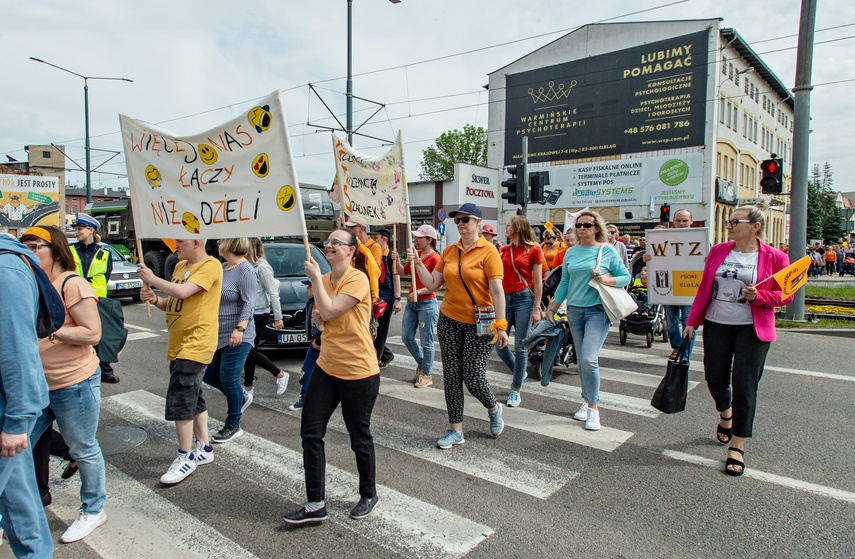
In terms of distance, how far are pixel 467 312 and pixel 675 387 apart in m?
1.66

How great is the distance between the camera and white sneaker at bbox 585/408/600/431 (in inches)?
186

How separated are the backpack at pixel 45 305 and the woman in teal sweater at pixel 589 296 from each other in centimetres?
379

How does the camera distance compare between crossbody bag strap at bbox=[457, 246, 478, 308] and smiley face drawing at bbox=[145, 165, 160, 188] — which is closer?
smiley face drawing at bbox=[145, 165, 160, 188]

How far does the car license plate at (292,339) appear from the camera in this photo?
702 cm

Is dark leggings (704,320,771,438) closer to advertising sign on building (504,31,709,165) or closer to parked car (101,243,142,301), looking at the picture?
parked car (101,243,142,301)

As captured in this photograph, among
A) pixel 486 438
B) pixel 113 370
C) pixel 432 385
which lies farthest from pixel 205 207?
pixel 113 370

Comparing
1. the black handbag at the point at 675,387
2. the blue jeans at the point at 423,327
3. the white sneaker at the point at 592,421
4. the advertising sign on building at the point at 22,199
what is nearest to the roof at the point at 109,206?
the advertising sign on building at the point at 22,199

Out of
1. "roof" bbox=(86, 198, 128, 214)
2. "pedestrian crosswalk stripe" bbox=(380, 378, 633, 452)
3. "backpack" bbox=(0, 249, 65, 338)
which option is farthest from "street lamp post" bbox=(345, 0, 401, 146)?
"backpack" bbox=(0, 249, 65, 338)

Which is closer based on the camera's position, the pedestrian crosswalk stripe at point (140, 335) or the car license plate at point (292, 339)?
the car license plate at point (292, 339)

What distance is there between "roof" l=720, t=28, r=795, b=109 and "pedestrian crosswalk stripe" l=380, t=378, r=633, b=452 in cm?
3139

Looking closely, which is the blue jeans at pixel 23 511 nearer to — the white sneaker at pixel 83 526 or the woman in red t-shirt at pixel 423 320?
the white sneaker at pixel 83 526

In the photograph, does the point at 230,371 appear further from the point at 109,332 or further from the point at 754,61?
the point at 754,61

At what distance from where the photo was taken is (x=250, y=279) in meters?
4.52

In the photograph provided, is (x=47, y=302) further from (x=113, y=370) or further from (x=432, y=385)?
(x=113, y=370)
